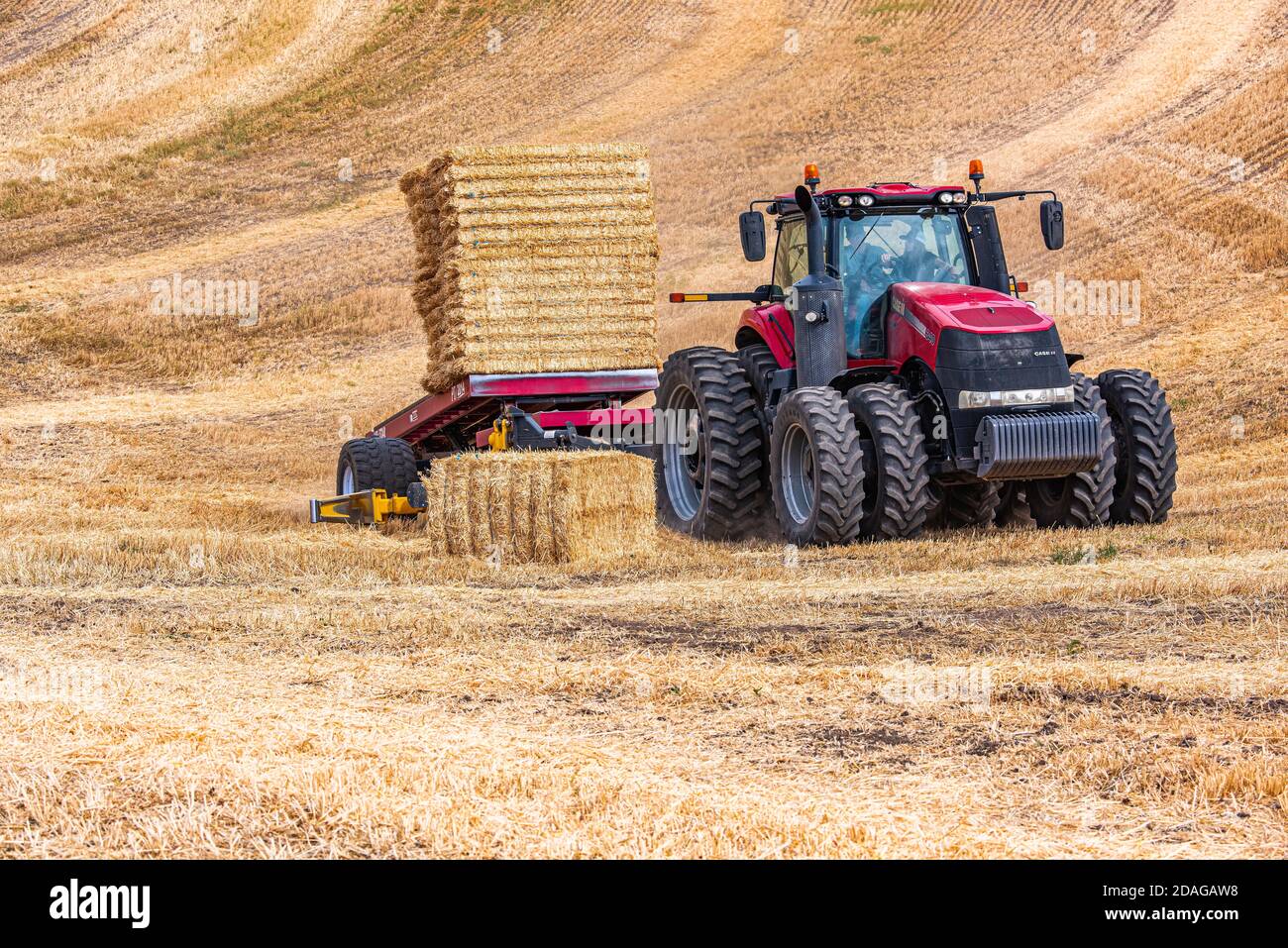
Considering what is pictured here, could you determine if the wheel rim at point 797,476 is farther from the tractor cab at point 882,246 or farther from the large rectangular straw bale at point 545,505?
the large rectangular straw bale at point 545,505

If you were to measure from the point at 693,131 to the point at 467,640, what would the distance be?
28354mm

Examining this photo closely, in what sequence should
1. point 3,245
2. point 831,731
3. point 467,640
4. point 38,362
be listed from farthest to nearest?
point 3,245 < point 38,362 < point 467,640 < point 831,731

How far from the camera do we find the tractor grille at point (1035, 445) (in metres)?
10.5

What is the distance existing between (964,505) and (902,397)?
46.0 inches

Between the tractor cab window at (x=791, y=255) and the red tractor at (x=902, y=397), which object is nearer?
the red tractor at (x=902, y=397)

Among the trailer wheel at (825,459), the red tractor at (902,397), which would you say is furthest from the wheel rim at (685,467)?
the trailer wheel at (825,459)

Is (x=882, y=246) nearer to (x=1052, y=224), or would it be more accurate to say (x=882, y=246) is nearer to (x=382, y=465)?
(x=1052, y=224)

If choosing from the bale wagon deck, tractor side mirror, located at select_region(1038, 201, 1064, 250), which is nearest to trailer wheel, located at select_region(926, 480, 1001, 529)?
tractor side mirror, located at select_region(1038, 201, 1064, 250)

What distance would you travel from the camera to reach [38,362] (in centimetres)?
2464

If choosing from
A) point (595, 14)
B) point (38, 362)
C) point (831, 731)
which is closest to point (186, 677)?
point (831, 731)

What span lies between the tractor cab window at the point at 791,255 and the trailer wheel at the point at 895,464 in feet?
4.94

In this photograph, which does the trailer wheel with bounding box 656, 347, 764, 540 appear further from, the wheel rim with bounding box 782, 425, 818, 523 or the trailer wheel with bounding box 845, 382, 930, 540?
the trailer wheel with bounding box 845, 382, 930, 540

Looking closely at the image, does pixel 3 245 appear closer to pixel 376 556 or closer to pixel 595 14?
pixel 595 14

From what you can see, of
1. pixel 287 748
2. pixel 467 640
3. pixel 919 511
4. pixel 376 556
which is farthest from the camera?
pixel 376 556
